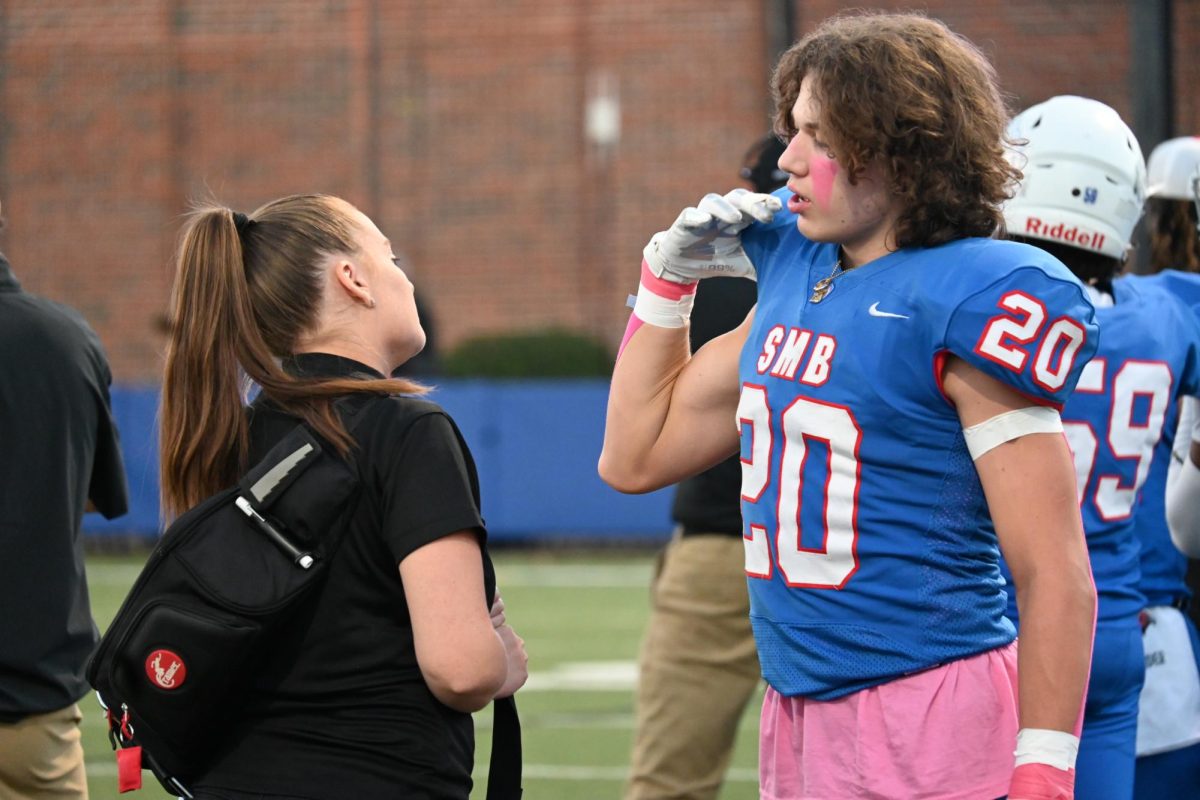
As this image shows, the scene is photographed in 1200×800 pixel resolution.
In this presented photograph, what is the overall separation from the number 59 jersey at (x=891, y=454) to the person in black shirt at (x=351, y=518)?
47cm

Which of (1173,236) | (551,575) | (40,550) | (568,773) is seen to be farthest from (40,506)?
(551,575)

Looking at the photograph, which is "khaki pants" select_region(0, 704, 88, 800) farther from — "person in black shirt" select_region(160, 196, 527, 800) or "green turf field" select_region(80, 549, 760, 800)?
"green turf field" select_region(80, 549, 760, 800)

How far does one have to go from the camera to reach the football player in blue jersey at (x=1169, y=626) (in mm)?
3283

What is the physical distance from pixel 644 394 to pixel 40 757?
1.74 meters

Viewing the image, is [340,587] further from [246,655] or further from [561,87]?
[561,87]

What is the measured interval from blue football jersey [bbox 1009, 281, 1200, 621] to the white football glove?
82cm

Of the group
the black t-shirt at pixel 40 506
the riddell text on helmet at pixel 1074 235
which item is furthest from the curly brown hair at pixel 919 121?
the black t-shirt at pixel 40 506

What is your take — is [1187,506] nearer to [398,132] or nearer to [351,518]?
[351,518]

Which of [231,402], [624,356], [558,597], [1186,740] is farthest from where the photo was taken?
[558,597]

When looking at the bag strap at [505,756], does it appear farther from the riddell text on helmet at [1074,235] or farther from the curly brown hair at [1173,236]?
the curly brown hair at [1173,236]

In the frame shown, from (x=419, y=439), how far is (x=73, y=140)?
1538cm

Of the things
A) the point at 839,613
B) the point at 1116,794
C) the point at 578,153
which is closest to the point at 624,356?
the point at 839,613

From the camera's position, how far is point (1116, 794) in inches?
113

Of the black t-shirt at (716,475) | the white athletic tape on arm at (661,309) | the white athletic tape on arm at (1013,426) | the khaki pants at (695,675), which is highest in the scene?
the white athletic tape on arm at (661,309)
